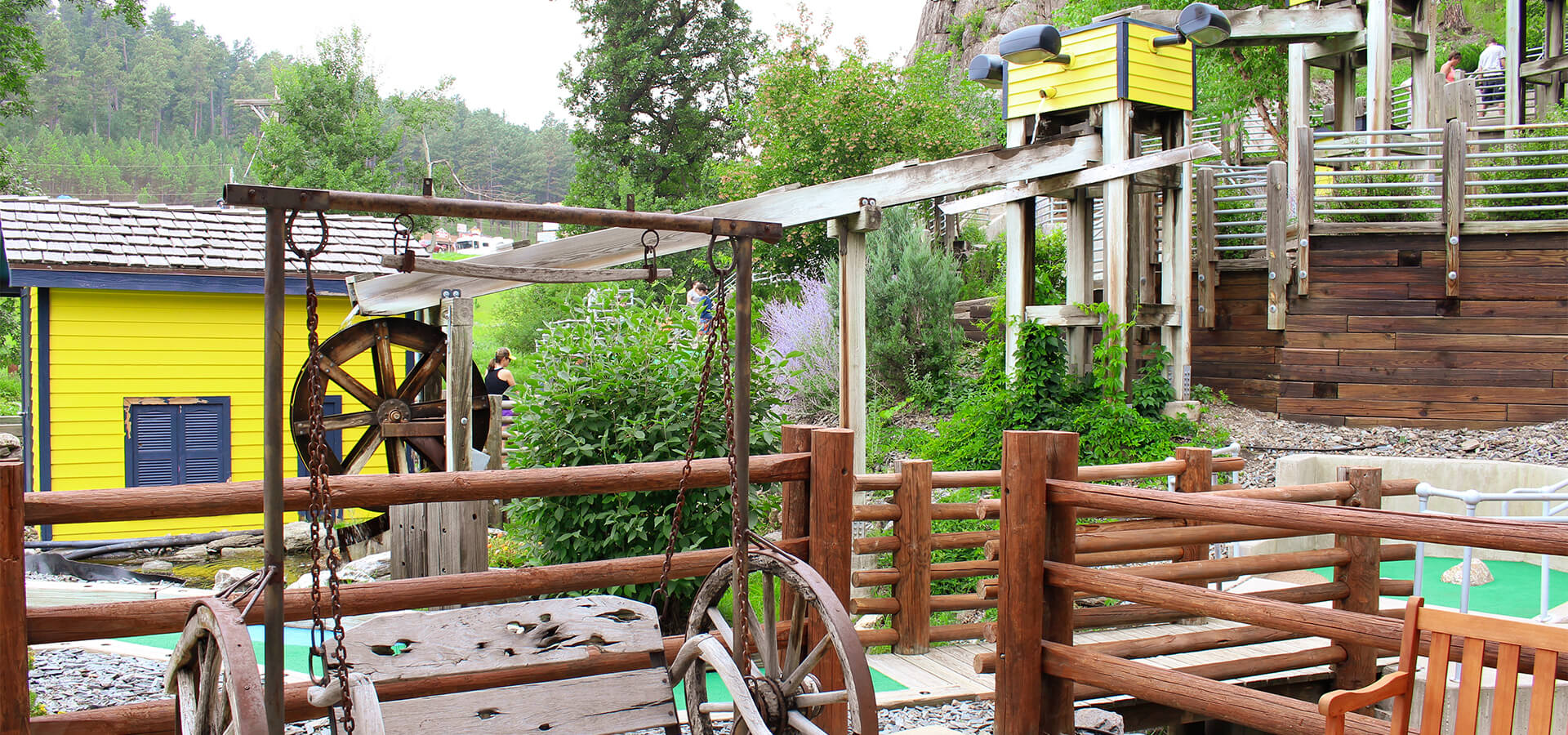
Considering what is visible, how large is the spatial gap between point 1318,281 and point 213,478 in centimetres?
1173

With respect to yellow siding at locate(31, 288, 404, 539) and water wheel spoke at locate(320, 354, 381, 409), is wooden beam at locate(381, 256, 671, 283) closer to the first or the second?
water wheel spoke at locate(320, 354, 381, 409)

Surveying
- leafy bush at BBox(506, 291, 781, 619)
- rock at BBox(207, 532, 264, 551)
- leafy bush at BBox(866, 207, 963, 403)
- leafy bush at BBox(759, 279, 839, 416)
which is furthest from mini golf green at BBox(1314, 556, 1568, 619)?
rock at BBox(207, 532, 264, 551)

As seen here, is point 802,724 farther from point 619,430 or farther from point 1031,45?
point 1031,45

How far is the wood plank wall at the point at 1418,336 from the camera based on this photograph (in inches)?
390

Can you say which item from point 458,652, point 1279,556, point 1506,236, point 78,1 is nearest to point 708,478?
point 458,652

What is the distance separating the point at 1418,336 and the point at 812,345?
23.2ft

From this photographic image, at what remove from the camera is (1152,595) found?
3371 mm

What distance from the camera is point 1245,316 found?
36.6 ft

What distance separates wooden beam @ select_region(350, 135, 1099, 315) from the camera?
6.07 m

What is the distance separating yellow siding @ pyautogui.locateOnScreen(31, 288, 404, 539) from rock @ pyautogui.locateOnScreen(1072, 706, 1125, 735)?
835 cm

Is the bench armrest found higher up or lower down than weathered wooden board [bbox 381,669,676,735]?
higher up

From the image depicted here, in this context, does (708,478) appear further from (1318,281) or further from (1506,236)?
(1506,236)

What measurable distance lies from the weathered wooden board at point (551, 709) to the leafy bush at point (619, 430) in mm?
Answer: 2574

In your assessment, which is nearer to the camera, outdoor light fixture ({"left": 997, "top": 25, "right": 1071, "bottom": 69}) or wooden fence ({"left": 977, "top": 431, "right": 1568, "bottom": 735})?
wooden fence ({"left": 977, "top": 431, "right": 1568, "bottom": 735})
